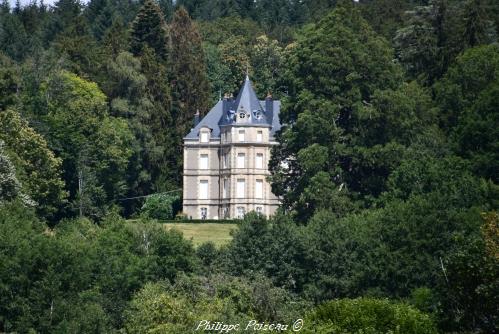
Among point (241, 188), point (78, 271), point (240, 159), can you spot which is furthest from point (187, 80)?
point (78, 271)

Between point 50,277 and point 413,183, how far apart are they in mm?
17486

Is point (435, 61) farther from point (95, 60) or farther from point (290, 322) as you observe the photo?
point (290, 322)

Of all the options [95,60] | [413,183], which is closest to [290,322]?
[413,183]

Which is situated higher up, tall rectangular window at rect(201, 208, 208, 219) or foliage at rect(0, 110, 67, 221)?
foliage at rect(0, 110, 67, 221)

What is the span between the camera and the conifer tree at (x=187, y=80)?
108 metres

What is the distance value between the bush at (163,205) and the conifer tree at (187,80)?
5.61m

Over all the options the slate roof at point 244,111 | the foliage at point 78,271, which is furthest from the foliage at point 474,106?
the slate roof at point 244,111

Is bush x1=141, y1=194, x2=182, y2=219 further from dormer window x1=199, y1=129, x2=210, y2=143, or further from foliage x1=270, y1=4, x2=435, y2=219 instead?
foliage x1=270, y1=4, x2=435, y2=219

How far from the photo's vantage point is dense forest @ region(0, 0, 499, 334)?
59.3 meters

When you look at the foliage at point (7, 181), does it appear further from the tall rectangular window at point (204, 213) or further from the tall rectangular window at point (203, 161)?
the tall rectangular window at point (203, 161)

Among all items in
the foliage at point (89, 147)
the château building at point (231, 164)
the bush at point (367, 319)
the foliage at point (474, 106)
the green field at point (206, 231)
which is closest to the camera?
the bush at point (367, 319)

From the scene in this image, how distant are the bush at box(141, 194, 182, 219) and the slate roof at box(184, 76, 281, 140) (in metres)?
3.59

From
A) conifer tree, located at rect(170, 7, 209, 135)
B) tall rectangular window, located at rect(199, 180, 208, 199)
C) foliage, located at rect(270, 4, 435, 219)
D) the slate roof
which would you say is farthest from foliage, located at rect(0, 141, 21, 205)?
conifer tree, located at rect(170, 7, 209, 135)

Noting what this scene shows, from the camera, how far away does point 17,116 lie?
87438 millimetres
